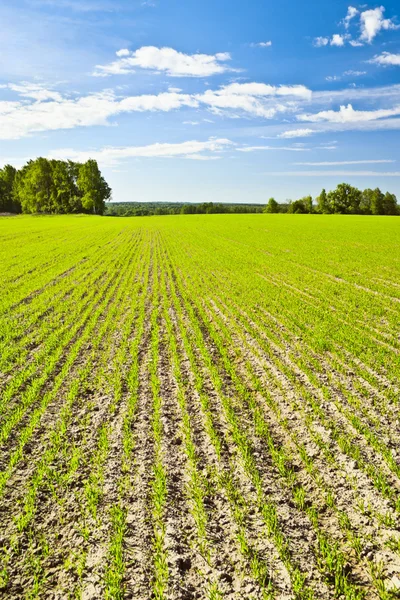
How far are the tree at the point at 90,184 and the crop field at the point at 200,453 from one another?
89.2 meters

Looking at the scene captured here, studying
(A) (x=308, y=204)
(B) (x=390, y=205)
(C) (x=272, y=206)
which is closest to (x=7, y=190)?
(C) (x=272, y=206)

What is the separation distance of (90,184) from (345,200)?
272 ft

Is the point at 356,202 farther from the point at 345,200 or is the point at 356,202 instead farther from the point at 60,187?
the point at 60,187

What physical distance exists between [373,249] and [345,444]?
106ft

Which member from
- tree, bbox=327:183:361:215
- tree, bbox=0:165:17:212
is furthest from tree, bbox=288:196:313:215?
tree, bbox=0:165:17:212

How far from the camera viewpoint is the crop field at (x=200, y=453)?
431 cm

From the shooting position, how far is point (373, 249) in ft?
113

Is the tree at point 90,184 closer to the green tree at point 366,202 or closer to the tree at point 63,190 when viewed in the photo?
the tree at point 63,190

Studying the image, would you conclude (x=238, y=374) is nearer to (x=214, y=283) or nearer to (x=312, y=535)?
(x=312, y=535)

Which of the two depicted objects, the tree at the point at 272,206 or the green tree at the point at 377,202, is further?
the tree at the point at 272,206

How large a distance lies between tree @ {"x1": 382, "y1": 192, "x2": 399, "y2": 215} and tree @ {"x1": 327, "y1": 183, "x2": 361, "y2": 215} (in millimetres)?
8662

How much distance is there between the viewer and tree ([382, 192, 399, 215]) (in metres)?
119

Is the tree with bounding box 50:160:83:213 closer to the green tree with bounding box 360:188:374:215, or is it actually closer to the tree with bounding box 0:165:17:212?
the tree with bounding box 0:165:17:212

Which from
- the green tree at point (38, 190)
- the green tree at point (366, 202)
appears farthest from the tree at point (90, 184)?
the green tree at point (366, 202)
